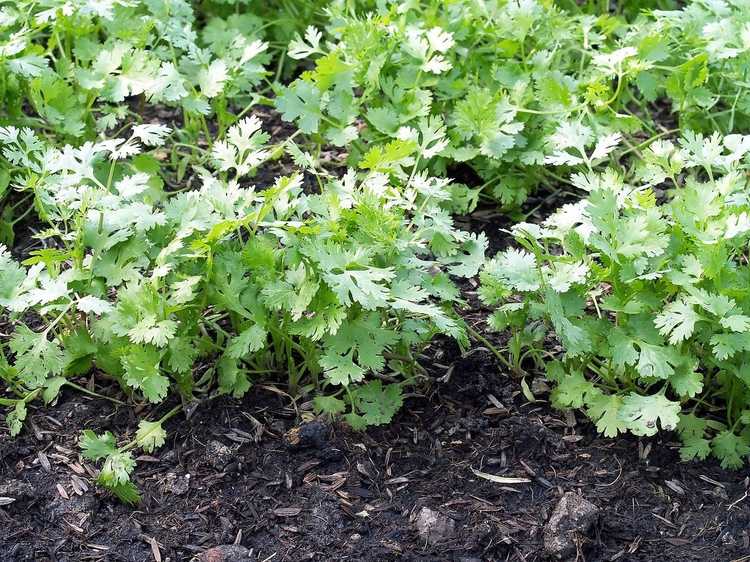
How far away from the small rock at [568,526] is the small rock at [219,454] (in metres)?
1.00

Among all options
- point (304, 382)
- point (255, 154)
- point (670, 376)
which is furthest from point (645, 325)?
point (255, 154)

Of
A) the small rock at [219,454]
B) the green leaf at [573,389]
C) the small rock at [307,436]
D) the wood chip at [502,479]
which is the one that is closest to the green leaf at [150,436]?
the small rock at [219,454]

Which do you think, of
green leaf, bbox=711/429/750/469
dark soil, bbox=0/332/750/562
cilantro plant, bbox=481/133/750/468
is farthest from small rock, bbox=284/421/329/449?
green leaf, bbox=711/429/750/469

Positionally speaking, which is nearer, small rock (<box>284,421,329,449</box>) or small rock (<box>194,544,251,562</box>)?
small rock (<box>194,544,251,562</box>)

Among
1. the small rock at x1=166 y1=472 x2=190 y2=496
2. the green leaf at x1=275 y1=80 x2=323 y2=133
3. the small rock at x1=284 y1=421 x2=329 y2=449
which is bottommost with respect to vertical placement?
the small rock at x1=166 y1=472 x2=190 y2=496

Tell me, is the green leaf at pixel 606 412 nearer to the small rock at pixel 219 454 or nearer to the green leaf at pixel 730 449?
the green leaf at pixel 730 449

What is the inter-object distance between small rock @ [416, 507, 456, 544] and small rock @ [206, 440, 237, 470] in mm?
634

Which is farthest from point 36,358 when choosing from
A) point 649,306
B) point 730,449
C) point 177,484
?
point 730,449

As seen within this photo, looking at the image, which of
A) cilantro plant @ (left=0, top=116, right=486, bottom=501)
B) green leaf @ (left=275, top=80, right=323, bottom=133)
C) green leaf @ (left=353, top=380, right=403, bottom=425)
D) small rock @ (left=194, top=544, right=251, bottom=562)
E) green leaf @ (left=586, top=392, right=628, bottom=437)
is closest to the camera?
small rock @ (left=194, top=544, right=251, bottom=562)

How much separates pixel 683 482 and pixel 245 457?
1376mm

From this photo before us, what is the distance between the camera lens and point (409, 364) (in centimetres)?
355

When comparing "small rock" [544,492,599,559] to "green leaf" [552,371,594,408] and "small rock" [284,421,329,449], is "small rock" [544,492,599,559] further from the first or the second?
"small rock" [284,421,329,449]

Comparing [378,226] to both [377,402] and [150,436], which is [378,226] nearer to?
[377,402]

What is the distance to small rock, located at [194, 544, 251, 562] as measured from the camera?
303cm
